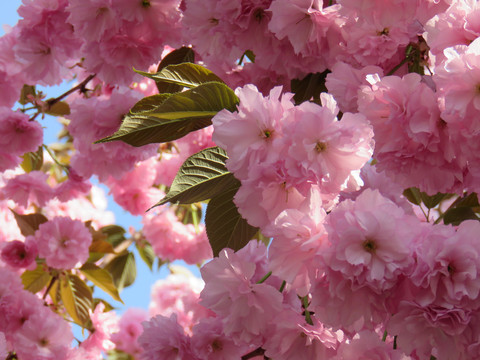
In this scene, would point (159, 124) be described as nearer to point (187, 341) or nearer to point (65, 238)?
point (187, 341)

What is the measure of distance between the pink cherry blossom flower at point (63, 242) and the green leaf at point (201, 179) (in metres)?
1.17

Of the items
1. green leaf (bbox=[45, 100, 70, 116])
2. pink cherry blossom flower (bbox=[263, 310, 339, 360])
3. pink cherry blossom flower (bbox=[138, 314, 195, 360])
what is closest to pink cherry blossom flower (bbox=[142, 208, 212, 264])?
green leaf (bbox=[45, 100, 70, 116])

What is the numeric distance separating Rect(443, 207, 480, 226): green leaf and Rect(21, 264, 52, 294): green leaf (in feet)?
5.10

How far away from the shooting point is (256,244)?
4.01 feet

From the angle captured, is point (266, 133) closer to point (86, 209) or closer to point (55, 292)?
point (55, 292)

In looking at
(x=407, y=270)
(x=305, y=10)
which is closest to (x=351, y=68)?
(x=305, y=10)

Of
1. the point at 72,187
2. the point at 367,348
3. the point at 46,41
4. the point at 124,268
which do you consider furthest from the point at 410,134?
the point at 124,268

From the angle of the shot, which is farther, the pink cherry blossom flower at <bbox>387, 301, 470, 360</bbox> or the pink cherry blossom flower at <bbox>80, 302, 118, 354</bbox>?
the pink cherry blossom flower at <bbox>80, 302, 118, 354</bbox>

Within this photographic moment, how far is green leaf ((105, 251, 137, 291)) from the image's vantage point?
9.57 feet

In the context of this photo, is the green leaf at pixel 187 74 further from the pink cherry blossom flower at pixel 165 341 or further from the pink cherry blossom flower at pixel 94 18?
the pink cherry blossom flower at pixel 165 341

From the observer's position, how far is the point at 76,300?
2.31 m

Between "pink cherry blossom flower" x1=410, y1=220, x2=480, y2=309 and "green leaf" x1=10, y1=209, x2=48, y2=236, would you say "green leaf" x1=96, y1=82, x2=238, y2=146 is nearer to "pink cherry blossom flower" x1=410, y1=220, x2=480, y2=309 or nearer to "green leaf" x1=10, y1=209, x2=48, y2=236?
"pink cherry blossom flower" x1=410, y1=220, x2=480, y2=309

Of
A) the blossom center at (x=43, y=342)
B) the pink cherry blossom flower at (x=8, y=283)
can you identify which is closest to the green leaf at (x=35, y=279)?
the pink cherry blossom flower at (x=8, y=283)

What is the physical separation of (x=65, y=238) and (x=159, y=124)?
4.27ft
